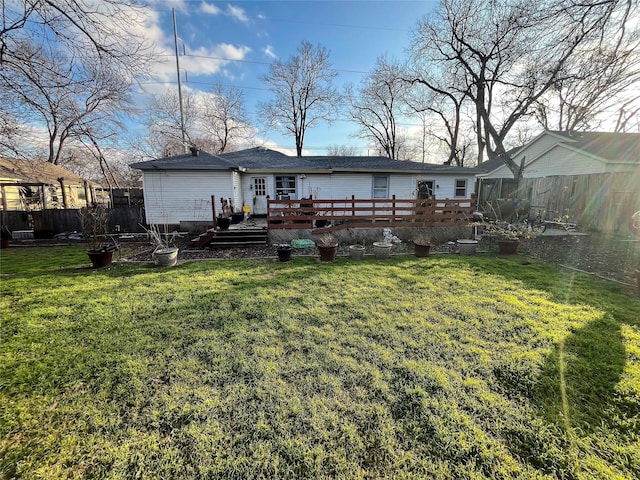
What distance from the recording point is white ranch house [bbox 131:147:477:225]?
11.0m

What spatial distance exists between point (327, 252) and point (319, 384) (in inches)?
175

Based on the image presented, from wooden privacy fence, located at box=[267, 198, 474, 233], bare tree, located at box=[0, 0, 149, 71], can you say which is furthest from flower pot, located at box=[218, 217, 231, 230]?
bare tree, located at box=[0, 0, 149, 71]

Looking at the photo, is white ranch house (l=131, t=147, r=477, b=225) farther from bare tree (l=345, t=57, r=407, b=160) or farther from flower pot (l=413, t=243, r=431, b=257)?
bare tree (l=345, t=57, r=407, b=160)

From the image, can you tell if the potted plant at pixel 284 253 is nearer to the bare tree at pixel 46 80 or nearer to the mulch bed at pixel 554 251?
the mulch bed at pixel 554 251

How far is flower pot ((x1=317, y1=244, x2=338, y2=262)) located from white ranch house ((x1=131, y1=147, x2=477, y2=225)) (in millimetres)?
6051

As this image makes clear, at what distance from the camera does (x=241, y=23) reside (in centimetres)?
1243

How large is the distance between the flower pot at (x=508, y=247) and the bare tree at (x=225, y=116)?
27.6 meters

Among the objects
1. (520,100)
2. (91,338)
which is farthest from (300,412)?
(520,100)

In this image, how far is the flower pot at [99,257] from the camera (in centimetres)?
621

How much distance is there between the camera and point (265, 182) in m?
13.0

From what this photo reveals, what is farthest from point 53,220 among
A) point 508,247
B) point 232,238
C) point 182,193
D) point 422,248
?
point 508,247

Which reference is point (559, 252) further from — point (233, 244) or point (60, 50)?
point (60, 50)

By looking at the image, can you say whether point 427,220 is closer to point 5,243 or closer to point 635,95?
point 635,95

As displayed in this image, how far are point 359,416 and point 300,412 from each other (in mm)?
478
